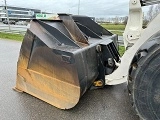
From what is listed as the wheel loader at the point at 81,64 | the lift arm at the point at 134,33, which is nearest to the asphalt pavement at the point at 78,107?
the wheel loader at the point at 81,64

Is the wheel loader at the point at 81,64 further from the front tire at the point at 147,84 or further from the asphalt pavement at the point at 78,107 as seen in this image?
the asphalt pavement at the point at 78,107

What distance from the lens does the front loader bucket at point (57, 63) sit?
2400 mm

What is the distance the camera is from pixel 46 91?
2.76m

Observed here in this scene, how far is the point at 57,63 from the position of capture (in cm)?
247

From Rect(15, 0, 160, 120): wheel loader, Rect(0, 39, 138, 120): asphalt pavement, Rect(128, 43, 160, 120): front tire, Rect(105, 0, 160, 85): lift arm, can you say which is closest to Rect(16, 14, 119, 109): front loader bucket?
Rect(15, 0, 160, 120): wheel loader

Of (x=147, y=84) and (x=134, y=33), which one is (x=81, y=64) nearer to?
(x=134, y=33)

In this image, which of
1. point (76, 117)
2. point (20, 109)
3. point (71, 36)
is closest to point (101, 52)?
point (71, 36)

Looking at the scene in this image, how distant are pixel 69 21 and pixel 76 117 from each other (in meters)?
1.46

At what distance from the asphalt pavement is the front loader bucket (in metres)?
0.13

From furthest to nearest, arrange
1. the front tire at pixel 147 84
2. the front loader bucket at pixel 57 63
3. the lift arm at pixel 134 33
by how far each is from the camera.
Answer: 1. the front loader bucket at pixel 57 63
2. the lift arm at pixel 134 33
3. the front tire at pixel 147 84

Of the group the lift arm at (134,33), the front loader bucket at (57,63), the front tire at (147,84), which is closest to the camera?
the front tire at (147,84)

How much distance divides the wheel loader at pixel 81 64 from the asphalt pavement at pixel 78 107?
0.42 feet

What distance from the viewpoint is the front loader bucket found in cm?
240

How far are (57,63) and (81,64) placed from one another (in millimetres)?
322
